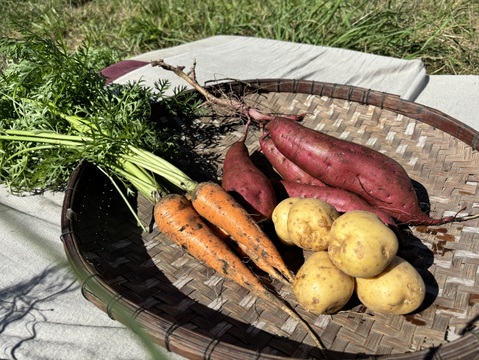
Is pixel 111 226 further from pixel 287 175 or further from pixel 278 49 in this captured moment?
pixel 278 49

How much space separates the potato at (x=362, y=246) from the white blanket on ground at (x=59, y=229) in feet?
1.96

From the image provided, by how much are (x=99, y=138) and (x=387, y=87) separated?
2.07 meters

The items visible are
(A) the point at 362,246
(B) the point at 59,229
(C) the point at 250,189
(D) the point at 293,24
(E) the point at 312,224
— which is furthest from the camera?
(D) the point at 293,24

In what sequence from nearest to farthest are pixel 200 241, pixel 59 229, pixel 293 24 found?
pixel 200 241 < pixel 59 229 < pixel 293 24

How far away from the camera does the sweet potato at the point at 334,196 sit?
5.80ft

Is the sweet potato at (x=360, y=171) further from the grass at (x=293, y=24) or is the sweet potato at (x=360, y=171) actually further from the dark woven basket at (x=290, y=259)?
the grass at (x=293, y=24)

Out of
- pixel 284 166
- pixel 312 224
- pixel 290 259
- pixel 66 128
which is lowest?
pixel 290 259

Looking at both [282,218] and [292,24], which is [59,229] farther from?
[292,24]

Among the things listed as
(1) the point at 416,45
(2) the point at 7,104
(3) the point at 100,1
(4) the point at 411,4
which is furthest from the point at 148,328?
(3) the point at 100,1

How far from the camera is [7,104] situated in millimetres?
2121

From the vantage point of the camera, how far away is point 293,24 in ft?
14.1

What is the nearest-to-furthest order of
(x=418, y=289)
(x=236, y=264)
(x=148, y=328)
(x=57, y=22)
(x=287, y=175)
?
(x=148, y=328)
(x=418, y=289)
(x=236, y=264)
(x=287, y=175)
(x=57, y=22)

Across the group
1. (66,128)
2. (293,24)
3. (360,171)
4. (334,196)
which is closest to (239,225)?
(334,196)

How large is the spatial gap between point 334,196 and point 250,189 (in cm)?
32
